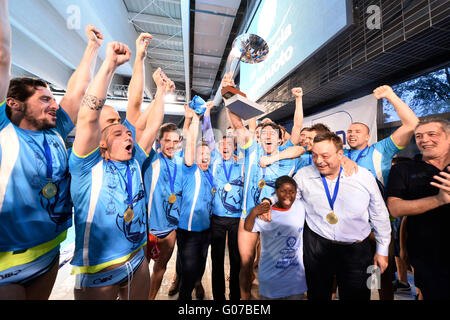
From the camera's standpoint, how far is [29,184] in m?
0.90

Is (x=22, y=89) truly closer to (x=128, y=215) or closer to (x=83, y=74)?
(x=83, y=74)

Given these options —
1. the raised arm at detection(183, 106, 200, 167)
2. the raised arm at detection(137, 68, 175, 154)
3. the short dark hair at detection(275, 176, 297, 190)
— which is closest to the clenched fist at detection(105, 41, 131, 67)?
the raised arm at detection(137, 68, 175, 154)

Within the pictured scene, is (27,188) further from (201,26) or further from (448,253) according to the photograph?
(201,26)

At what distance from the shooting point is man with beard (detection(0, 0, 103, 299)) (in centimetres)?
84

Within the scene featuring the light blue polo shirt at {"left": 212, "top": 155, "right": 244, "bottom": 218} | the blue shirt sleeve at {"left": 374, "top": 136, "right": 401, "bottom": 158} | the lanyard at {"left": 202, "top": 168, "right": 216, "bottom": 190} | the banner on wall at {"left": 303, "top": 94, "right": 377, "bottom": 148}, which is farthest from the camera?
the banner on wall at {"left": 303, "top": 94, "right": 377, "bottom": 148}

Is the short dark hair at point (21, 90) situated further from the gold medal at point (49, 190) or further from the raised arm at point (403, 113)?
the raised arm at point (403, 113)

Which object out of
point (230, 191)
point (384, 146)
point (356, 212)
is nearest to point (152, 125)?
point (230, 191)

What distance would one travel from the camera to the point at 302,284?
1.52m

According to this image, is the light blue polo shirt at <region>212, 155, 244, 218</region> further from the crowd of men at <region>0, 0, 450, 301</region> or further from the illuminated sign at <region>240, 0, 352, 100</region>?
the illuminated sign at <region>240, 0, 352, 100</region>

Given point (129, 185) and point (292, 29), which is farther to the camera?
point (292, 29)

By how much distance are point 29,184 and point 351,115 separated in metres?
3.97

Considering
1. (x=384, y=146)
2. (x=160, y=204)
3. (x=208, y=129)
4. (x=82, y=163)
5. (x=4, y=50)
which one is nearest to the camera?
(x=4, y=50)

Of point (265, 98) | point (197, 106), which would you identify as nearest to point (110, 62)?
point (197, 106)

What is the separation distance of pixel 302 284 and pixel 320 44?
9.56 ft
